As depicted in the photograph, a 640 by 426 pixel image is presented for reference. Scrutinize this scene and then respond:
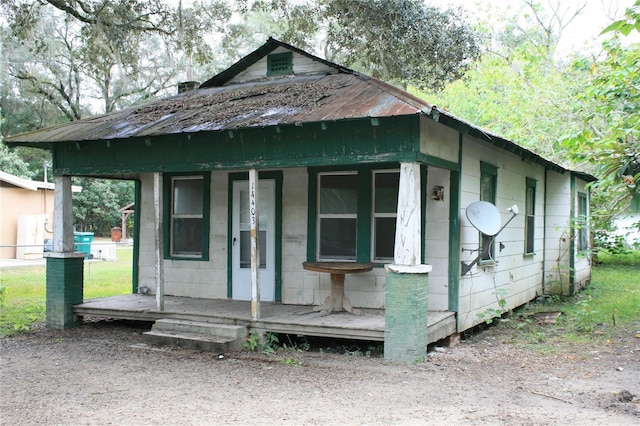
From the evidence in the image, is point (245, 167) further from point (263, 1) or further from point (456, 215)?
point (263, 1)

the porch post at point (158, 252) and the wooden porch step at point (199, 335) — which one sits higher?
the porch post at point (158, 252)

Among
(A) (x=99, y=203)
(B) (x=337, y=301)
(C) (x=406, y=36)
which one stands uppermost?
(C) (x=406, y=36)

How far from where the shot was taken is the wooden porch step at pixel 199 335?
307 inches

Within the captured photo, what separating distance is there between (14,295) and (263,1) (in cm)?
1028

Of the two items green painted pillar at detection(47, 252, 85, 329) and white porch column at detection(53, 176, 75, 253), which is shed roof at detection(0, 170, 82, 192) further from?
green painted pillar at detection(47, 252, 85, 329)

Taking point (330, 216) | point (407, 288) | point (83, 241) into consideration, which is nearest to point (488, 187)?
point (330, 216)

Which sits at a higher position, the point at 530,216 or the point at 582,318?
the point at 530,216

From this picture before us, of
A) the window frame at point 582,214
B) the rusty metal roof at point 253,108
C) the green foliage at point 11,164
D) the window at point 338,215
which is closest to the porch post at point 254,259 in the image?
the rusty metal roof at point 253,108

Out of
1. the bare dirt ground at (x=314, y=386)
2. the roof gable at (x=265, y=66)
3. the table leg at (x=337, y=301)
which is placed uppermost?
the roof gable at (x=265, y=66)

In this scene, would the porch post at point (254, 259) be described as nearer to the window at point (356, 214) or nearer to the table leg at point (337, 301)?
the table leg at point (337, 301)

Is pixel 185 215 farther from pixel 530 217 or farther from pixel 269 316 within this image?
pixel 530 217

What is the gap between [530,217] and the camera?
12.3 m

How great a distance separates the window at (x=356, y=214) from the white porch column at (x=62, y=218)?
392 centimetres

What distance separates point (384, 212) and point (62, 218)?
5.13m
